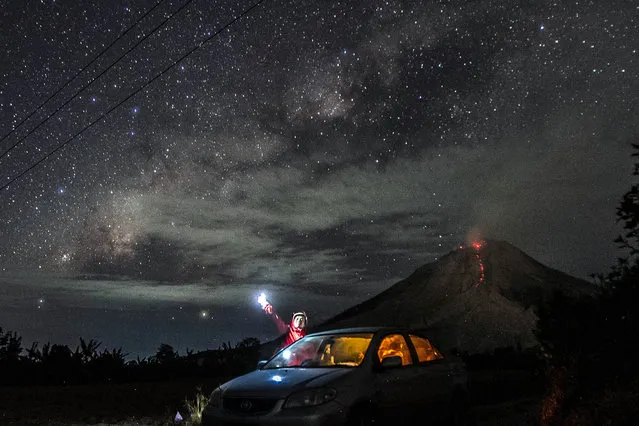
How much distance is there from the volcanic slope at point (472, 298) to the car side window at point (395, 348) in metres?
94.2

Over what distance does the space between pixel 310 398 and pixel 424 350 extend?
102 inches

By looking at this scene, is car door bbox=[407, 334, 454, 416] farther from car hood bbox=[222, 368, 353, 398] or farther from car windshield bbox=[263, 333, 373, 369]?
car hood bbox=[222, 368, 353, 398]

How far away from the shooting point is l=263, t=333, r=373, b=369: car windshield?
7.65 metres

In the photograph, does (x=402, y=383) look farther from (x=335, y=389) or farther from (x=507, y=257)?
(x=507, y=257)

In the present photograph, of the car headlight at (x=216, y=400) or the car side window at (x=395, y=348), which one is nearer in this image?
the car headlight at (x=216, y=400)

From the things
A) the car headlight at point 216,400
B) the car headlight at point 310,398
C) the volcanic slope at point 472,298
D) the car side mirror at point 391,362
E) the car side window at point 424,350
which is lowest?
the car headlight at point 310,398

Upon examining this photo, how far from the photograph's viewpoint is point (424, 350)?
8.40 m

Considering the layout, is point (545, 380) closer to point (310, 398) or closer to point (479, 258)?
point (310, 398)

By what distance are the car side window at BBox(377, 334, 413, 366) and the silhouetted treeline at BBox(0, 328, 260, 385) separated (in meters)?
15.2

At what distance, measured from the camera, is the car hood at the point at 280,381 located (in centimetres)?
641

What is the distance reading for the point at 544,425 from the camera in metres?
8.55

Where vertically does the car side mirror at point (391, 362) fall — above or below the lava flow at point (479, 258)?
below

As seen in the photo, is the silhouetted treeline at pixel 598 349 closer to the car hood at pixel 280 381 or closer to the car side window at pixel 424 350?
the car side window at pixel 424 350

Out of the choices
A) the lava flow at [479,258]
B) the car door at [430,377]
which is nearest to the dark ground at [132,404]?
the car door at [430,377]
